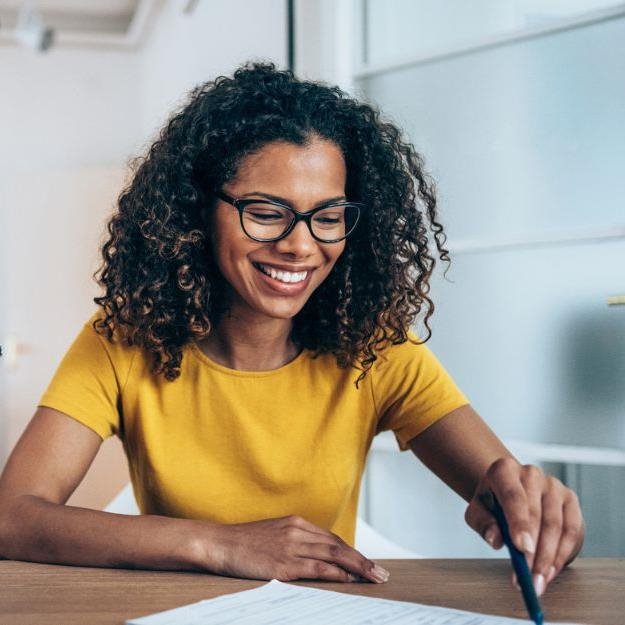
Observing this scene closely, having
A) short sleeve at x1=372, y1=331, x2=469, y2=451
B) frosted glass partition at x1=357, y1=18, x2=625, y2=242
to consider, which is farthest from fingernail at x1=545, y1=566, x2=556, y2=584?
frosted glass partition at x1=357, y1=18, x2=625, y2=242

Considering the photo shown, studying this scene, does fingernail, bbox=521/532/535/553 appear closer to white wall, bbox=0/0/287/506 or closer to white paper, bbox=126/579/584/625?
white paper, bbox=126/579/584/625

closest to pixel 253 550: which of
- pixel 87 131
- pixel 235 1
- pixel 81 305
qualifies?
pixel 235 1

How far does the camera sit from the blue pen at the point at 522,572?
76 cm

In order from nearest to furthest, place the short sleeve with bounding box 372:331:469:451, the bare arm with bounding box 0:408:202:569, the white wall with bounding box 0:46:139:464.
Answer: the bare arm with bounding box 0:408:202:569 < the short sleeve with bounding box 372:331:469:451 < the white wall with bounding box 0:46:139:464

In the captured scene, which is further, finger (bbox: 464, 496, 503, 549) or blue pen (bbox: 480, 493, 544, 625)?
finger (bbox: 464, 496, 503, 549)

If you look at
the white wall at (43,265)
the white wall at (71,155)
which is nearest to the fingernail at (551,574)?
the white wall at (71,155)

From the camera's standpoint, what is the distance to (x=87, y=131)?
507cm

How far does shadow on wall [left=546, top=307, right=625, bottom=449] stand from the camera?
6.04 ft

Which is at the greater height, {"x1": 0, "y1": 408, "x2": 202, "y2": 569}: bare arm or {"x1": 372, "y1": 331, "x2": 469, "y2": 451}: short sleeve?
{"x1": 372, "y1": 331, "x2": 469, "y2": 451}: short sleeve

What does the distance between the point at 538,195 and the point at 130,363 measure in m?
1.10

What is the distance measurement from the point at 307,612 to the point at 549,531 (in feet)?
0.99

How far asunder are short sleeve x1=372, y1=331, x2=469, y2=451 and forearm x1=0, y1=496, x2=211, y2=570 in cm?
48

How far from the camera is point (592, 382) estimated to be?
1.89m

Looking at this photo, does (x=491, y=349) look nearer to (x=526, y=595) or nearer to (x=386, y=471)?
(x=386, y=471)
